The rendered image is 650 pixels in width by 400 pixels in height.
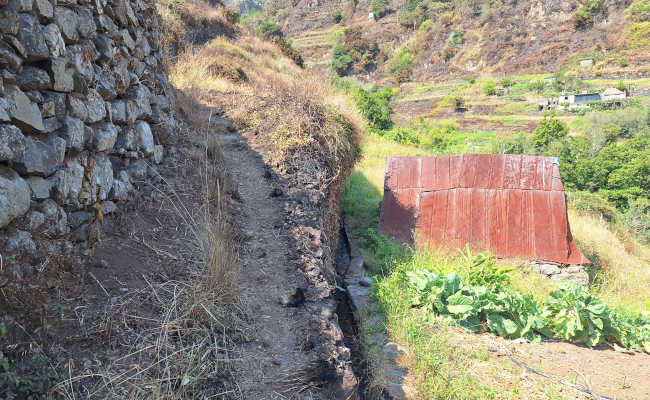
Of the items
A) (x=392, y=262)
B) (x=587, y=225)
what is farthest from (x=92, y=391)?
Result: (x=587, y=225)

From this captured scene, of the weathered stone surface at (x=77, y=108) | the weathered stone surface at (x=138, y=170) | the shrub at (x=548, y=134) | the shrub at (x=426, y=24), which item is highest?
the shrub at (x=426, y=24)

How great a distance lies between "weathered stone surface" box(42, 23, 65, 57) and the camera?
8.29 feet

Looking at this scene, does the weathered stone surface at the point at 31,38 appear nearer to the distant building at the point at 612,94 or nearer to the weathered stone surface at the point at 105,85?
the weathered stone surface at the point at 105,85

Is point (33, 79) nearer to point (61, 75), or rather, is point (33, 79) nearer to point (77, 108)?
point (61, 75)

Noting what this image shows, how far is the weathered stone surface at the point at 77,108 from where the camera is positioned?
8.96 feet

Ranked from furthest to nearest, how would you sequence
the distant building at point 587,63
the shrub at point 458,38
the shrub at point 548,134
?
the shrub at point 458,38 < the distant building at point 587,63 < the shrub at point 548,134

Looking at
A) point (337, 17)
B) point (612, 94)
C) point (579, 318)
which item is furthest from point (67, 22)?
point (337, 17)

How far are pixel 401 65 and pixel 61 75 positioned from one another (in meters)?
61.7

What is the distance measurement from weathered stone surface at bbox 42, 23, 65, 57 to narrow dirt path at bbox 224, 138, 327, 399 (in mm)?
2227

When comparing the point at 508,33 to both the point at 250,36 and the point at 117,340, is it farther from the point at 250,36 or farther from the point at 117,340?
the point at 117,340

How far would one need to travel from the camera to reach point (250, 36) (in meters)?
16.8

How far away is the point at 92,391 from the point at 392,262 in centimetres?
561

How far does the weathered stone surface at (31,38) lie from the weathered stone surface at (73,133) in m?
0.42

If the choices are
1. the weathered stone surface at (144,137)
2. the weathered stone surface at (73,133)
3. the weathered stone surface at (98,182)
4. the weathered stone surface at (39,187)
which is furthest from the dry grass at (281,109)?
the weathered stone surface at (39,187)
